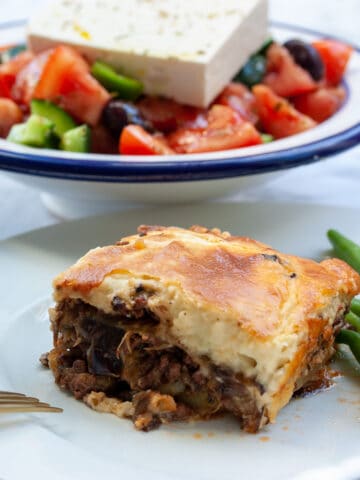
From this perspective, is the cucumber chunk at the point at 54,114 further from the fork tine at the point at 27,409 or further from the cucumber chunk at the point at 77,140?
the fork tine at the point at 27,409

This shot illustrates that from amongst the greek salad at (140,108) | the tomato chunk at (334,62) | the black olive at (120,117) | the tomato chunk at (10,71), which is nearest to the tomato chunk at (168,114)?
the greek salad at (140,108)

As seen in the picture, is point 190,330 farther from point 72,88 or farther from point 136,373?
point 72,88

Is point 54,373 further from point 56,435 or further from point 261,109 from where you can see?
point 261,109

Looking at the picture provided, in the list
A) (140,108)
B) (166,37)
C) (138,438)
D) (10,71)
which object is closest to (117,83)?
(140,108)

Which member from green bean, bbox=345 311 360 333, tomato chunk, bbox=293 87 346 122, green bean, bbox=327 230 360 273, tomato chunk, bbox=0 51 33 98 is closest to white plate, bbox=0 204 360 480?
Answer: green bean, bbox=345 311 360 333

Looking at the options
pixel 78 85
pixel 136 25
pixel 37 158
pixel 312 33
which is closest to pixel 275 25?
pixel 312 33
